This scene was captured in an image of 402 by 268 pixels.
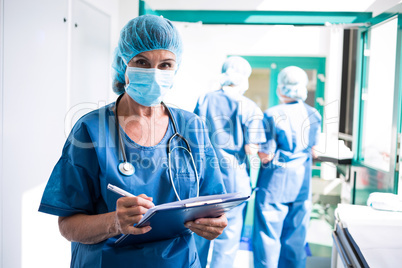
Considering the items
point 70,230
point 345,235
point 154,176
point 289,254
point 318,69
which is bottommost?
point 289,254

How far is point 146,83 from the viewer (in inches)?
39.5

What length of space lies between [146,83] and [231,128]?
4.35ft

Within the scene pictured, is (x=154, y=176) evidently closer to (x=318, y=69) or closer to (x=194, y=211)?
(x=194, y=211)

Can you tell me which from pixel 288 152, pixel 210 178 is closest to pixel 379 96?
pixel 288 152

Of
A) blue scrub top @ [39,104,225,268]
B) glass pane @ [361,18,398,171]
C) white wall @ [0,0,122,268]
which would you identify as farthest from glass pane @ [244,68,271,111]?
blue scrub top @ [39,104,225,268]

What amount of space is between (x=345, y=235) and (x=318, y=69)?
1.71 m

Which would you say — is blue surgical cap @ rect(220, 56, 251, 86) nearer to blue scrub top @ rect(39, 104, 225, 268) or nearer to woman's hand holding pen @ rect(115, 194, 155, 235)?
blue scrub top @ rect(39, 104, 225, 268)

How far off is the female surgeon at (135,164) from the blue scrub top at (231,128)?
3.81ft

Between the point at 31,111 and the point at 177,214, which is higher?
the point at 31,111

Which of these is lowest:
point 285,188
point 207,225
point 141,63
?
point 285,188

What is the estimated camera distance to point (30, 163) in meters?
1.77

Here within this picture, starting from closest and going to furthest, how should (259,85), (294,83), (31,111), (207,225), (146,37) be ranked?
(207,225) → (146,37) → (31,111) → (294,83) → (259,85)

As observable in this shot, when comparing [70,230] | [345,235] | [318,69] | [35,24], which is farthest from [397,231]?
[35,24]

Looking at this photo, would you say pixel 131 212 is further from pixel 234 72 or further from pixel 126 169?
pixel 234 72
